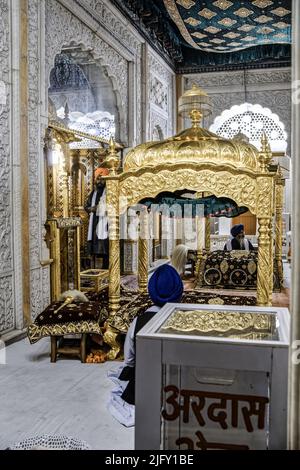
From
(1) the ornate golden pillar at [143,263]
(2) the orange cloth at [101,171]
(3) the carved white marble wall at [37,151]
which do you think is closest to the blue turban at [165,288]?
(3) the carved white marble wall at [37,151]

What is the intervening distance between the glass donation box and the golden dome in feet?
7.85

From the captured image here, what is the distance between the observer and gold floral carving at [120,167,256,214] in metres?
3.79

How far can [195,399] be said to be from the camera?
64.9 inches

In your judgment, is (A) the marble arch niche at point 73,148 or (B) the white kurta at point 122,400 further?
(A) the marble arch niche at point 73,148

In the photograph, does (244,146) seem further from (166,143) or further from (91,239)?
(91,239)

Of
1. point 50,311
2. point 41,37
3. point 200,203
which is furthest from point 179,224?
point 50,311

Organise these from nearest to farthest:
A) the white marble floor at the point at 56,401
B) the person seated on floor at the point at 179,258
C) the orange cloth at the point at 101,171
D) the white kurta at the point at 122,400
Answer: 1. the white marble floor at the point at 56,401
2. the white kurta at the point at 122,400
3. the person seated on floor at the point at 179,258
4. the orange cloth at the point at 101,171

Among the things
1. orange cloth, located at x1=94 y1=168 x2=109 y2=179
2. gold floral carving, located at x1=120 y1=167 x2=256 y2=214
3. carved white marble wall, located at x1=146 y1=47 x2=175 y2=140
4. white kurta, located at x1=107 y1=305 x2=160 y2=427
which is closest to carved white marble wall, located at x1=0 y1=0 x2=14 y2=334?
→ gold floral carving, located at x1=120 y1=167 x2=256 y2=214

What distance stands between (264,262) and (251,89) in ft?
24.2

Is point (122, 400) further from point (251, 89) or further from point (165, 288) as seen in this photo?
point (251, 89)

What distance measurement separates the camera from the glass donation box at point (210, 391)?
1567mm

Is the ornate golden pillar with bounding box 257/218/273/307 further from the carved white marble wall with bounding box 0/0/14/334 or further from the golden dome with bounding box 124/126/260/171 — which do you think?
the carved white marble wall with bounding box 0/0/14/334

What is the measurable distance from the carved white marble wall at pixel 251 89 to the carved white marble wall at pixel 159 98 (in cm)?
70

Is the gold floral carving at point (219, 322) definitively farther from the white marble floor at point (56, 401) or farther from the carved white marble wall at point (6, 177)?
the carved white marble wall at point (6, 177)
